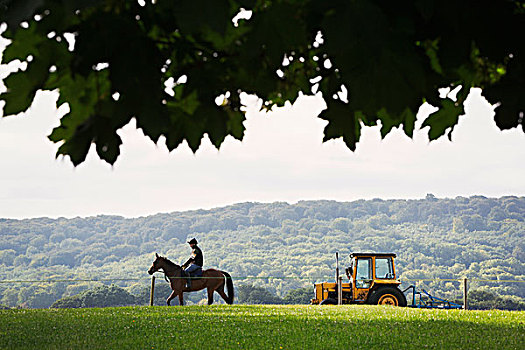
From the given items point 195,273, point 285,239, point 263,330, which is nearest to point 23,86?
point 263,330

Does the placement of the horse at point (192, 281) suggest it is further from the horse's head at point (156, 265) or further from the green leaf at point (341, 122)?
the green leaf at point (341, 122)

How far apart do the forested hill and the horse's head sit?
38.8 meters

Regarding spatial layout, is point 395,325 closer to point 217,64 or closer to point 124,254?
point 217,64

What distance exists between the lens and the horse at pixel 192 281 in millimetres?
16609

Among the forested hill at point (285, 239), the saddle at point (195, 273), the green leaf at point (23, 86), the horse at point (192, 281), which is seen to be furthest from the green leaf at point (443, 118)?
the forested hill at point (285, 239)

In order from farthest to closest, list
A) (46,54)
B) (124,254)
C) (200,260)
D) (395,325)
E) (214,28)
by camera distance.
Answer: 1. (124,254)
2. (200,260)
3. (395,325)
4. (46,54)
5. (214,28)

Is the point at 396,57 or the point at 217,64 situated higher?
the point at 217,64

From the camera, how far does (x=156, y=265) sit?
16.5 m

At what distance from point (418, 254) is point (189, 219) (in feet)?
135

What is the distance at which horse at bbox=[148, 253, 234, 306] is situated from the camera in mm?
16609

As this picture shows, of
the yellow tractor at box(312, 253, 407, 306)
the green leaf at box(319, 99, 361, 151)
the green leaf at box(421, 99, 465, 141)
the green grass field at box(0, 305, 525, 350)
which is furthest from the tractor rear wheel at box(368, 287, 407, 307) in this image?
the green leaf at box(319, 99, 361, 151)

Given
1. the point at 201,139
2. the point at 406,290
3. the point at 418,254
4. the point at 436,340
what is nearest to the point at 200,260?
the point at 406,290

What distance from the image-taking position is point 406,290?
17.9m

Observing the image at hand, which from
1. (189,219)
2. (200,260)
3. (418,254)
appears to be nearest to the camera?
(200,260)
